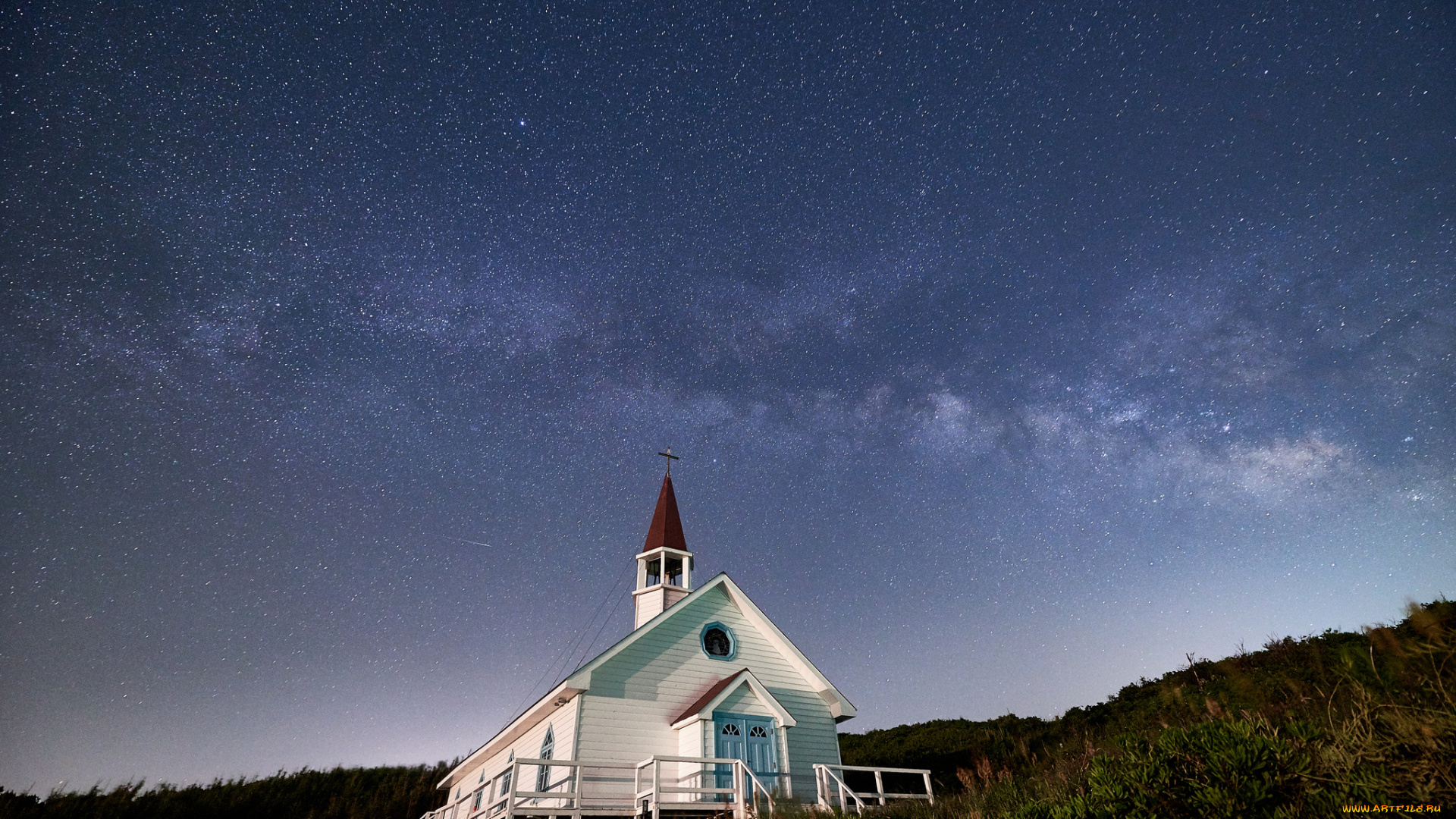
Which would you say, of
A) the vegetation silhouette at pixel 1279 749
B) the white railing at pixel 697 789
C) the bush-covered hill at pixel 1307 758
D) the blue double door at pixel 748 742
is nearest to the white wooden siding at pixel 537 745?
the white railing at pixel 697 789

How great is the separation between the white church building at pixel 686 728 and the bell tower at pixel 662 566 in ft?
1.96

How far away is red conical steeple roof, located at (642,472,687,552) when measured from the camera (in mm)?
24125

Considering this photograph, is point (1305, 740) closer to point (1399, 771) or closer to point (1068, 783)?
point (1399, 771)

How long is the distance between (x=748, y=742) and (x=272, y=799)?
97.5 ft

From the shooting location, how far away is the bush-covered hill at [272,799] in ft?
99.0

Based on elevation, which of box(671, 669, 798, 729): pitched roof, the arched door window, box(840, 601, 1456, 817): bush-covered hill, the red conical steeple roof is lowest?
box(840, 601, 1456, 817): bush-covered hill

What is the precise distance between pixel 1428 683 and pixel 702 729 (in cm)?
1460

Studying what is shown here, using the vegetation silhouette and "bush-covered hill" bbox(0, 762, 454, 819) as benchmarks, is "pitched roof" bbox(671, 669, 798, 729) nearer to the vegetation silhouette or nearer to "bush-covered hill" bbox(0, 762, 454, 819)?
the vegetation silhouette

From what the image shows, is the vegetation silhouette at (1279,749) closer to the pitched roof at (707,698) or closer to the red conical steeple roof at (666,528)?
the pitched roof at (707,698)

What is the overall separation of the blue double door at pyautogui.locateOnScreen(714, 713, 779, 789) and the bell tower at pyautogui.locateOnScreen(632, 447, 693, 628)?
570cm

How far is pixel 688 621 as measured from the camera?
19.6m

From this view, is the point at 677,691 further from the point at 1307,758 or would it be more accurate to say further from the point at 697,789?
the point at 1307,758

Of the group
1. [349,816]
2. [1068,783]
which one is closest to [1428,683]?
[1068,783]

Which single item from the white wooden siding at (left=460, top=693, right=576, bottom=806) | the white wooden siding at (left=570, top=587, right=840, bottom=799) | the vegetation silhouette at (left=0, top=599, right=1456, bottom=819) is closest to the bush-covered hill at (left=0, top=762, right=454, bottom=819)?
the white wooden siding at (left=460, top=693, right=576, bottom=806)
